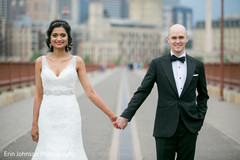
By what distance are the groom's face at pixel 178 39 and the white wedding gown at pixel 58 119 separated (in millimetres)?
1008

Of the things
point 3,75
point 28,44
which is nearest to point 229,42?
point 28,44

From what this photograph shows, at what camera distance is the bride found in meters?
4.14

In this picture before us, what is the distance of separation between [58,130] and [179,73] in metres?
1.30

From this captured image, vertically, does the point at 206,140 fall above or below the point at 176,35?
below

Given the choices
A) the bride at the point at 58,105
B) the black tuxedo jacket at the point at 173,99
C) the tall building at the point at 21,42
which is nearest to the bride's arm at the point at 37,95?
the bride at the point at 58,105

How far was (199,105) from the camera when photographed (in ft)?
14.0

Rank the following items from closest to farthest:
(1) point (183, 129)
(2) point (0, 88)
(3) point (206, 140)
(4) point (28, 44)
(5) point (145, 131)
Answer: (1) point (183, 129) → (3) point (206, 140) → (5) point (145, 131) → (2) point (0, 88) → (4) point (28, 44)

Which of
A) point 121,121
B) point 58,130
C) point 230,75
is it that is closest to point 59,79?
point 58,130

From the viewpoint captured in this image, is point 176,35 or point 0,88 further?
point 0,88

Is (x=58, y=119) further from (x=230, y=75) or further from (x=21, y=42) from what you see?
(x=21, y=42)

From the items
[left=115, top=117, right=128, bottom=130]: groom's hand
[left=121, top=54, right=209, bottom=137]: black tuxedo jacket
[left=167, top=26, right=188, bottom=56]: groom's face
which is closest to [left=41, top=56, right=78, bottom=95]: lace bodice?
[left=115, top=117, right=128, bottom=130]: groom's hand

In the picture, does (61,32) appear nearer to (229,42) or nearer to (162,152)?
(162,152)

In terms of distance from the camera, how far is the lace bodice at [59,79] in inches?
163

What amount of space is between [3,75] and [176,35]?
45.0 feet
